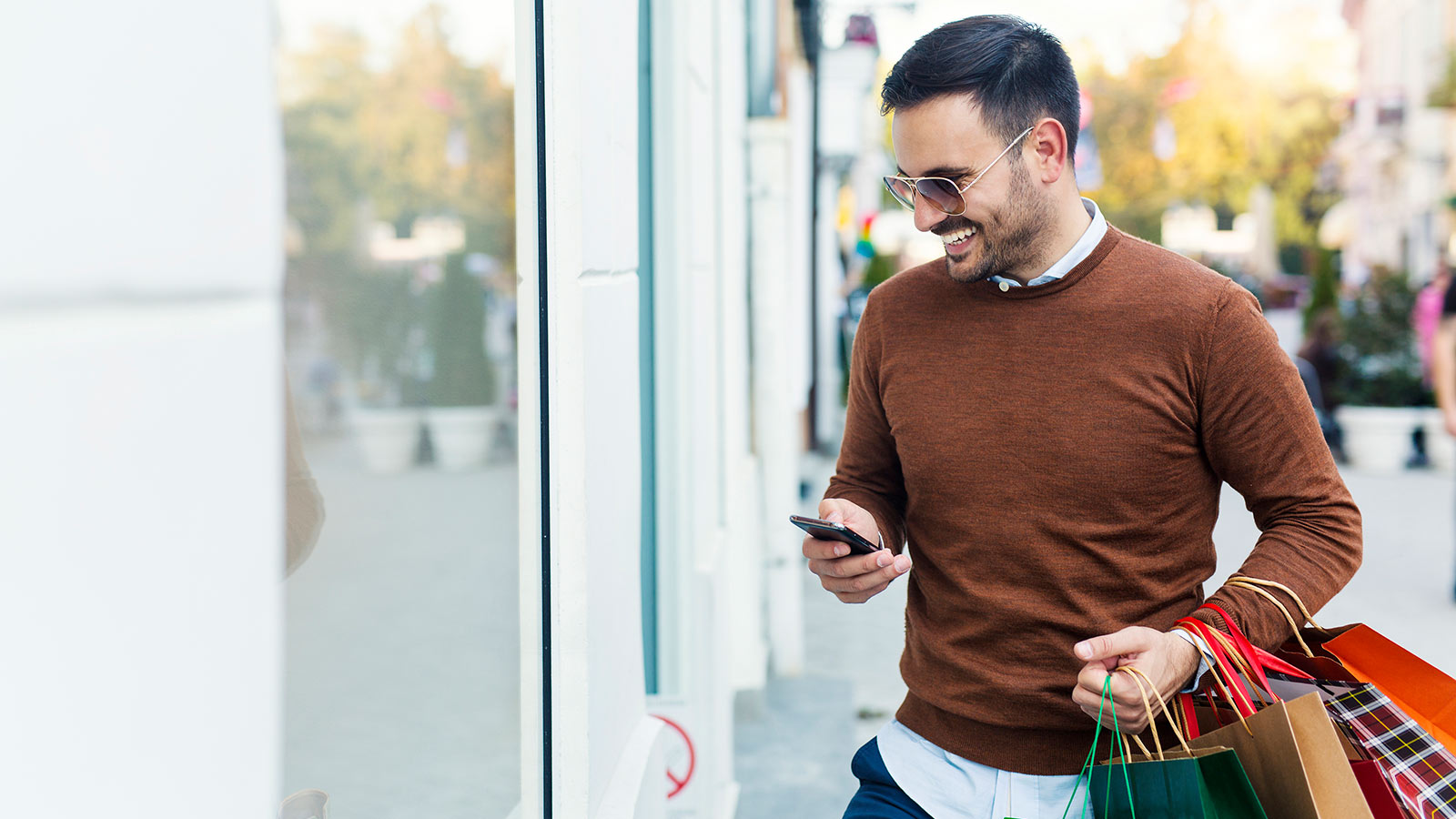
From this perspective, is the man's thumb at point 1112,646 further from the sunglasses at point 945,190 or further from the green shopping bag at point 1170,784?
the sunglasses at point 945,190

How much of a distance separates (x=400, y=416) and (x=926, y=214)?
39.0 inches

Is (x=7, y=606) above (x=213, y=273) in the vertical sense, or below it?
below

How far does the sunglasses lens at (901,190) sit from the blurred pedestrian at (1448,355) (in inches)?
235

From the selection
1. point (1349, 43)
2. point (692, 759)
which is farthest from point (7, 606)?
point (1349, 43)

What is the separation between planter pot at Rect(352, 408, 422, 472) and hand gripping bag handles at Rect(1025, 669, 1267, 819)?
1.01 metres

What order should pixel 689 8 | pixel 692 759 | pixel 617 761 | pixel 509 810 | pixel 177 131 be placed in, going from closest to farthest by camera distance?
pixel 177 131 → pixel 509 810 → pixel 617 761 → pixel 689 8 → pixel 692 759

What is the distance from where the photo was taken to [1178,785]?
165cm

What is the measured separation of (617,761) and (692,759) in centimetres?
140

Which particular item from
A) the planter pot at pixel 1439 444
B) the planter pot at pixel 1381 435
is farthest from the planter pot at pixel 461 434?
the planter pot at pixel 1439 444

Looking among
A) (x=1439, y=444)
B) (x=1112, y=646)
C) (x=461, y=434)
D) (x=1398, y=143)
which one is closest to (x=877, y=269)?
(x=1439, y=444)

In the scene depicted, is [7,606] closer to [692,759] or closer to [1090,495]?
[1090,495]

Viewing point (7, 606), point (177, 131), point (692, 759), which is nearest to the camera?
point (7, 606)

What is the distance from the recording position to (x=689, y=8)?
135 inches

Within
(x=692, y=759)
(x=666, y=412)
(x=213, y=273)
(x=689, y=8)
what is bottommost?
(x=692, y=759)
